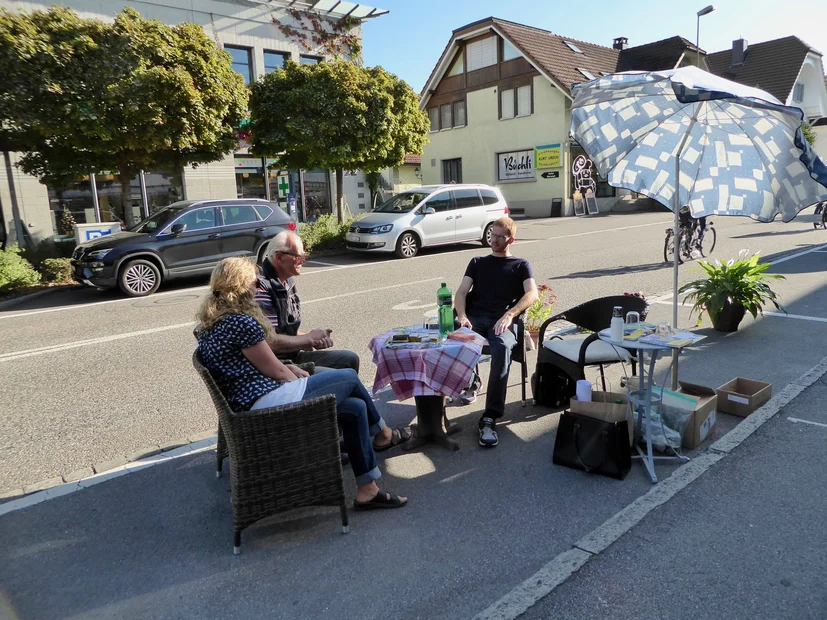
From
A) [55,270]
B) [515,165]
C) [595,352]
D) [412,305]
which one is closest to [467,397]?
[595,352]

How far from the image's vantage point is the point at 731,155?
4.88 m

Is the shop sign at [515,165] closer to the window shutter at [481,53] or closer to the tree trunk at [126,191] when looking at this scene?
the window shutter at [481,53]

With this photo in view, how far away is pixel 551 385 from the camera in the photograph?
501 centimetres

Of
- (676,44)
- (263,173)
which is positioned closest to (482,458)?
(263,173)

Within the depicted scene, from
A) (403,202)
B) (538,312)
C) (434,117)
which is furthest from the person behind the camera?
(434,117)

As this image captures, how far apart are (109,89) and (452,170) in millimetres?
26244

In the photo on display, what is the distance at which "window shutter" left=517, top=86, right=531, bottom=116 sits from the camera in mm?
31391

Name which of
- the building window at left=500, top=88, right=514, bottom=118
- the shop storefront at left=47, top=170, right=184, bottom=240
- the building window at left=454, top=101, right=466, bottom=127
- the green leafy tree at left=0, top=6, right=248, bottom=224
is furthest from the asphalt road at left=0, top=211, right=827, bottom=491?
the building window at left=454, top=101, right=466, bottom=127

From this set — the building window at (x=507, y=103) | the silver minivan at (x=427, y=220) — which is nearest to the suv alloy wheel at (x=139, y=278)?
the silver minivan at (x=427, y=220)

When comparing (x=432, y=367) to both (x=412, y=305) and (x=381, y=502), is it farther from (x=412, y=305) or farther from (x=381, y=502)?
(x=412, y=305)

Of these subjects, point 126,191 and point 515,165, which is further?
point 515,165

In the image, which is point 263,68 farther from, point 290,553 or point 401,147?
point 290,553

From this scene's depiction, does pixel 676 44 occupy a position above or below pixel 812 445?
above

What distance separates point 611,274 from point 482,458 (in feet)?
26.1
